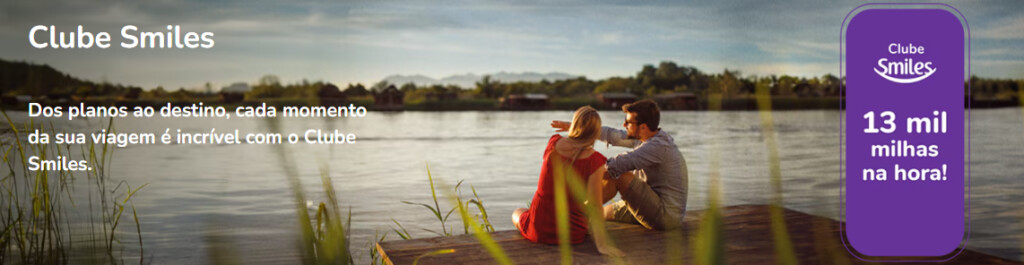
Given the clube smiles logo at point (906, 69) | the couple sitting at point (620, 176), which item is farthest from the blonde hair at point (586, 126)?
the clube smiles logo at point (906, 69)

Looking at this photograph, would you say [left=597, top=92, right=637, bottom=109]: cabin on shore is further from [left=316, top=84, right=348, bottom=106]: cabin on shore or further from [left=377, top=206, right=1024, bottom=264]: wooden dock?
[left=377, top=206, right=1024, bottom=264]: wooden dock

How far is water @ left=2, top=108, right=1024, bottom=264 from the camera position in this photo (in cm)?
657

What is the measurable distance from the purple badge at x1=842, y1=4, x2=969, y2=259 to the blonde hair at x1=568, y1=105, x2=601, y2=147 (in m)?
1.14

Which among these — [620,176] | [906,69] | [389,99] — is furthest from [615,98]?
[906,69]

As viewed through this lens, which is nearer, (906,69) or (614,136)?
(906,69)

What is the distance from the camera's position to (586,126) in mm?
3727

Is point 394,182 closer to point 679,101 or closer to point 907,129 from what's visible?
point 907,129

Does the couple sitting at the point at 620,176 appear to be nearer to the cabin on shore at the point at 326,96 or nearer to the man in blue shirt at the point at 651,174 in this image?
the man in blue shirt at the point at 651,174

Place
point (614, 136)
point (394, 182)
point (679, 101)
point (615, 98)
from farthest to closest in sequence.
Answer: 1. point (679, 101)
2. point (615, 98)
3. point (394, 182)
4. point (614, 136)

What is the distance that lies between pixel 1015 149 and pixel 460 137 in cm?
1304

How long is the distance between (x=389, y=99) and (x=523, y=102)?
734 cm

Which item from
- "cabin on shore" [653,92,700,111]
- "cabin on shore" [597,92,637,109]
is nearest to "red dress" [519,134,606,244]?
"cabin on shore" [597,92,637,109]

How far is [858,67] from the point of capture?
3748mm

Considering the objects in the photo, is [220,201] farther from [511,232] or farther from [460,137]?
[460,137]
